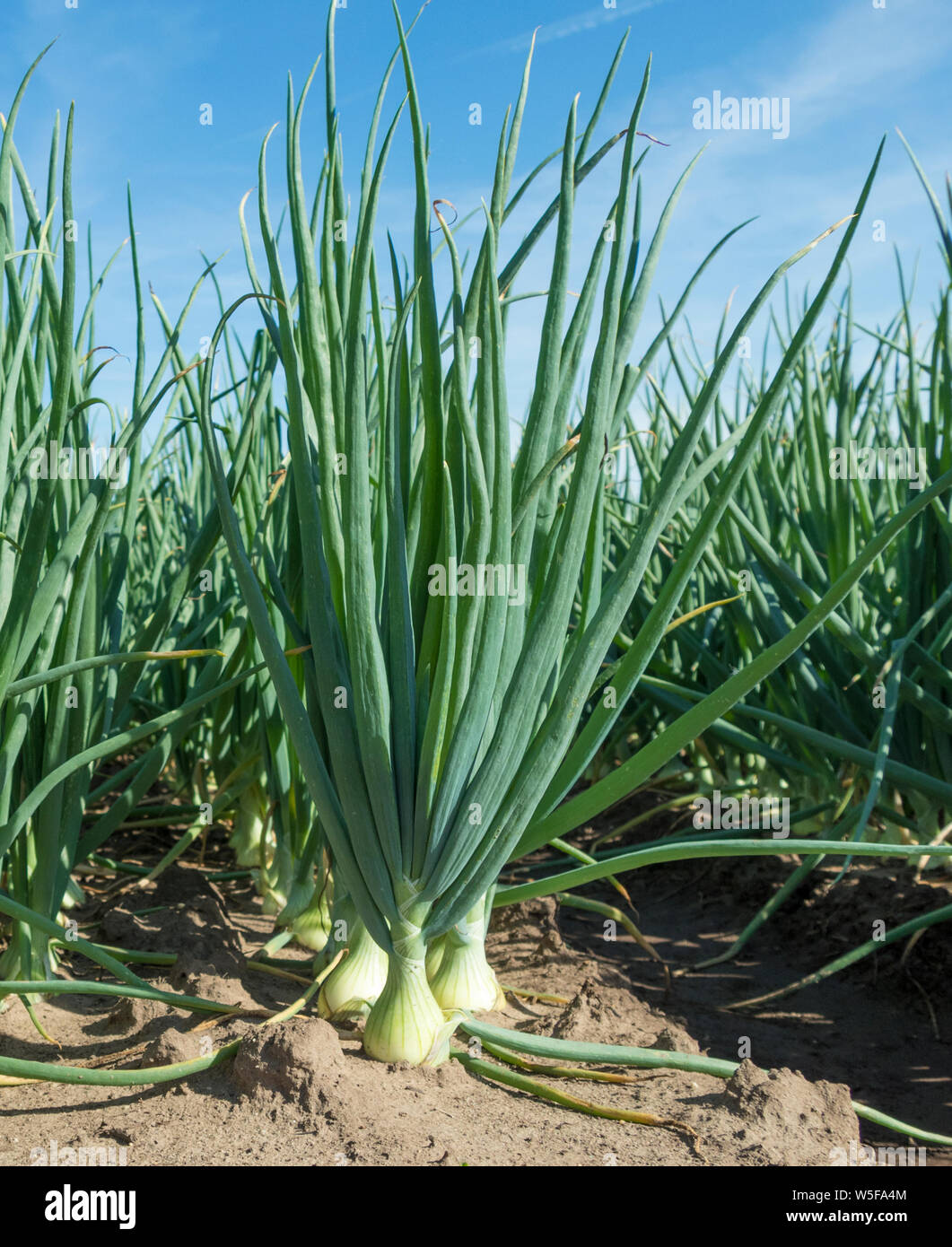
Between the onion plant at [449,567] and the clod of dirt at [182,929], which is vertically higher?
the onion plant at [449,567]

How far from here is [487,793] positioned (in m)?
1.00

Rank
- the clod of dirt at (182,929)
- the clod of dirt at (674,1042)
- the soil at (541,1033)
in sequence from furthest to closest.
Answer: the clod of dirt at (182,929)
the clod of dirt at (674,1042)
the soil at (541,1033)

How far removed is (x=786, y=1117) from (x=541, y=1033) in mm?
336

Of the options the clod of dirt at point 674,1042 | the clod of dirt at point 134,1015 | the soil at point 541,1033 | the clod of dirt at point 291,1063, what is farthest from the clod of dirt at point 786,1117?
the clod of dirt at point 134,1015

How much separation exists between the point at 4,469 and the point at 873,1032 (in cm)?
165

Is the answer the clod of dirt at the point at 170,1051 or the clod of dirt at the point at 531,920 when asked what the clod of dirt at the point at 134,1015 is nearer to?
the clod of dirt at the point at 170,1051

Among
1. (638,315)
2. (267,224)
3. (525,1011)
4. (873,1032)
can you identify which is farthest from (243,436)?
(873,1032)

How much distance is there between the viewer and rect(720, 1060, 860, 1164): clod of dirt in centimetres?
88

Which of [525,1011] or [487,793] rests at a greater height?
[487,793]

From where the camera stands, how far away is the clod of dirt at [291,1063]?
89cm

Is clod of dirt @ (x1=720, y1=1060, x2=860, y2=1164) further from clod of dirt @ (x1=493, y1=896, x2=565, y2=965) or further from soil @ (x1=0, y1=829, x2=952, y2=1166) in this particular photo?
clod of dirt @ (x1=493, y1=896, x2=565, y2=965)
